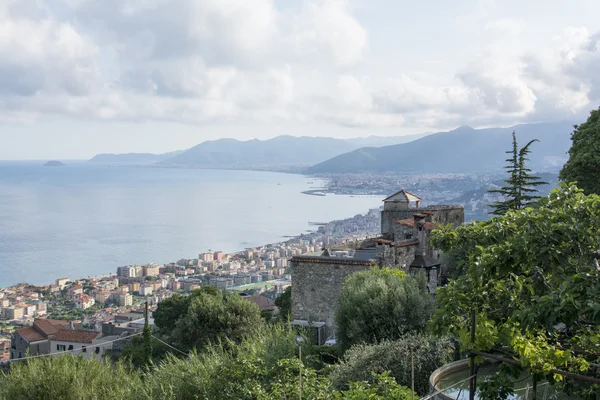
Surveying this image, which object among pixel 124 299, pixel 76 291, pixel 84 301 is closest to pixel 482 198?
pixel 124 299

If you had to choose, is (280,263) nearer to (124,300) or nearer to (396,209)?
(124,300)

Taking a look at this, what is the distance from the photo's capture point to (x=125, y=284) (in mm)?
62250

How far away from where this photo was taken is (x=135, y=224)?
372 feet

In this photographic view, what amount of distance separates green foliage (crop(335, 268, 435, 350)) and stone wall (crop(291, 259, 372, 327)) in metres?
3.55

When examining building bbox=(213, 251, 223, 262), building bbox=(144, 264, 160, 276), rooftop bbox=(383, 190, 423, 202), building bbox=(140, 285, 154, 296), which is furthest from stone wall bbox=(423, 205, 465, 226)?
building bbox=(213, 251, 223, 262)

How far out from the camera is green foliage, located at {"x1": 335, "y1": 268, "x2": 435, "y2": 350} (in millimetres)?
12984

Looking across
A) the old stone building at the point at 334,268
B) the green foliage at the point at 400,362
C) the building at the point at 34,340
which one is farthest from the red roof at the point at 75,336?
the green foliage at the point at 400,362

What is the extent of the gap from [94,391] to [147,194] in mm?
172470

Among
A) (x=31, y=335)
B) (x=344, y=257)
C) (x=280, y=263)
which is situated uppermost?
(x=344, y=257)

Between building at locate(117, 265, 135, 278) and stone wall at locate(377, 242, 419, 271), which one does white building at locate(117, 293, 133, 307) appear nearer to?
building at locate(117, 265, 135, 278)

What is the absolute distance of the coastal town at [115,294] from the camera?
104 ft

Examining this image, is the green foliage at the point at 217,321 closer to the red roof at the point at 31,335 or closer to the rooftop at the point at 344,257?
the rooftop at the point at 344,257

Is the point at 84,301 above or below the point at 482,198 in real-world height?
below

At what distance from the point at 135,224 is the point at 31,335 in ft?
274
